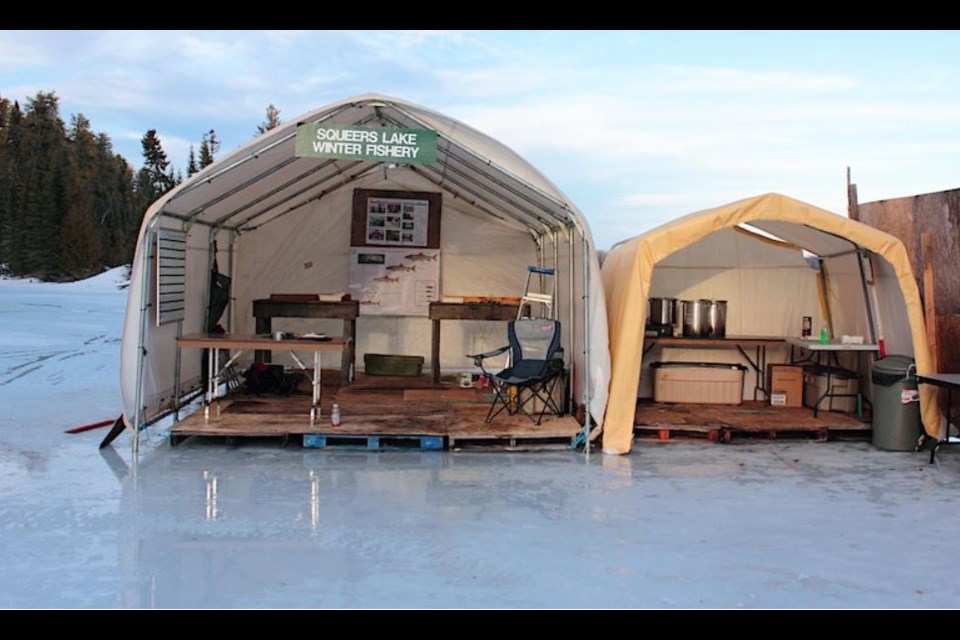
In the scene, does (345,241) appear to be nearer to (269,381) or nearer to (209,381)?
(269,381)

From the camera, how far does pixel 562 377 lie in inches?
316

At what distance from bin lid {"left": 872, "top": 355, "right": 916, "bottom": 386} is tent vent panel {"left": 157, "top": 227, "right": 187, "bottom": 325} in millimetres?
5929

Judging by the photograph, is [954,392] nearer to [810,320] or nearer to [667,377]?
[810,320]

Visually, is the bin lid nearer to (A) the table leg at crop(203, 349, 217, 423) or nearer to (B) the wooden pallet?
(B) the wooden pallet

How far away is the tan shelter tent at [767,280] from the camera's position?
722cm

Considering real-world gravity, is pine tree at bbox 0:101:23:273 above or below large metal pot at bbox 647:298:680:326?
above

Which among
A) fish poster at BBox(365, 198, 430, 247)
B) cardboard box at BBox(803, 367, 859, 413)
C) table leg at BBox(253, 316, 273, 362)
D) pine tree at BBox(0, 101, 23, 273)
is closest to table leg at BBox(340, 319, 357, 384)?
table leg at BBox(253, 316, 273, 362)

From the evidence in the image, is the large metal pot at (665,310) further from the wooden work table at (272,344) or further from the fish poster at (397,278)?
the fish poster at (397,278)

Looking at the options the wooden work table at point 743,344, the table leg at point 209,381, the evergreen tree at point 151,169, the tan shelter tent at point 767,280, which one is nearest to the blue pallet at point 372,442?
the table leg at point 209,381

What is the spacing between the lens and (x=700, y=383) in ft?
29.9

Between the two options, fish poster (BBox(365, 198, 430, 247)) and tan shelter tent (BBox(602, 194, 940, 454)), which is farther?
fish poster (BBox(365, 198, 430, 247))

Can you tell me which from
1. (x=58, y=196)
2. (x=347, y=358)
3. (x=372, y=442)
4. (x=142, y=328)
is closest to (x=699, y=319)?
(x=372, y=442)

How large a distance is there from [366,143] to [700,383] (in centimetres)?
428

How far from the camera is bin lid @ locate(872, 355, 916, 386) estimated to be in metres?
7.34
